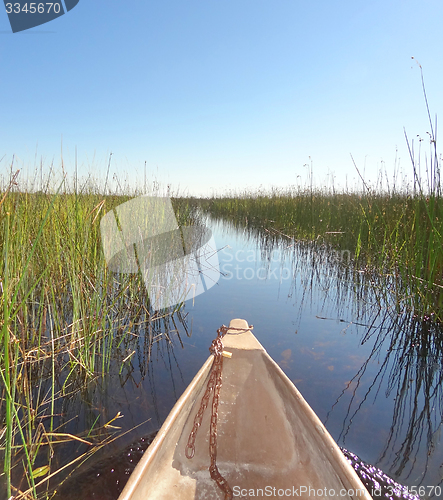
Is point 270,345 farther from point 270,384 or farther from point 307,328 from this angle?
point 270,384

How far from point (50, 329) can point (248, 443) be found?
1.50 m

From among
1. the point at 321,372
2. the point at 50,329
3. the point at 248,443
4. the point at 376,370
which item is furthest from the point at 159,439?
the point at 376,370

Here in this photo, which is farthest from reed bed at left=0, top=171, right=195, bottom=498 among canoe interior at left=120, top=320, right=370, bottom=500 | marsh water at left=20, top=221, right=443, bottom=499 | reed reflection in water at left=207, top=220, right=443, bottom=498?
reed reflection in water at left=207, top=220, right=443, bottom=498

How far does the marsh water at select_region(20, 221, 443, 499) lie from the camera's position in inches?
59.4

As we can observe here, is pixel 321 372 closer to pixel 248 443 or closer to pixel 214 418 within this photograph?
pixel 248 443

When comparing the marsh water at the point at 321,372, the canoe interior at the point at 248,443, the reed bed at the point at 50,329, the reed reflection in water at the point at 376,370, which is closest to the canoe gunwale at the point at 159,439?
the canoe interior at the point at 248,443

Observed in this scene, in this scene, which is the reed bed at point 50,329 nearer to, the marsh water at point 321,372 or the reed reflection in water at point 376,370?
the marsh water at point 321,372

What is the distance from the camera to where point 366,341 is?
2.70 metres

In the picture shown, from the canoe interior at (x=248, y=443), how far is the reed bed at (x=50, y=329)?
542mm

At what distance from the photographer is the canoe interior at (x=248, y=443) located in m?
1.06

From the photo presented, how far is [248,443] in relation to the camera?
1384mm

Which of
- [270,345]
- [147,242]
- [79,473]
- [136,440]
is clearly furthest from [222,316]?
[79,473]

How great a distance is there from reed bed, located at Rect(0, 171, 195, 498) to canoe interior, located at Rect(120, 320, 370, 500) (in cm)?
54

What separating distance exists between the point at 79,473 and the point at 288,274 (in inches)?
151
